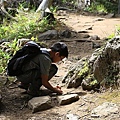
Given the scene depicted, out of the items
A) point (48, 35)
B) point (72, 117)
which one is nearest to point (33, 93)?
point (72, 117)

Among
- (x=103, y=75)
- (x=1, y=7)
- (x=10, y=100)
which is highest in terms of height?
(x=1, y=7)

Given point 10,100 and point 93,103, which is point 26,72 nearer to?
point 10,100

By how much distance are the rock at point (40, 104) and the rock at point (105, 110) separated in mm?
717

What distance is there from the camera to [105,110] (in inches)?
129

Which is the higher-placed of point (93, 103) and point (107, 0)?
point (107, 0)

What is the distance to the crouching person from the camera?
406cm

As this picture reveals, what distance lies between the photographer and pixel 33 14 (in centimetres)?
1144

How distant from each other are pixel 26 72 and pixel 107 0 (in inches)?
689

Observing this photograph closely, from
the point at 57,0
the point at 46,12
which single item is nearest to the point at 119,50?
the point at 46,12

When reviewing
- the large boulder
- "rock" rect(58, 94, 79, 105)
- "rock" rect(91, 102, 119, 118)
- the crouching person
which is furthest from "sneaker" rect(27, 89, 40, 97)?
"rock" rect(91, 102, 119, 118)

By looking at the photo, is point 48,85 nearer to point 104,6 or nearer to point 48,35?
point 48,35

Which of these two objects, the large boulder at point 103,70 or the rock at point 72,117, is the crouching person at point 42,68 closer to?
the large boulder at point 103,70

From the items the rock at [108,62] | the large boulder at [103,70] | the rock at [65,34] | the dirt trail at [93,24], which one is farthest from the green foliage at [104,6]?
the rock at [108,62]

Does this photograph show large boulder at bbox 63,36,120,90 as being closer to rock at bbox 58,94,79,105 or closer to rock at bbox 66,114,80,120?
rock at bbox 58,94,79,105
